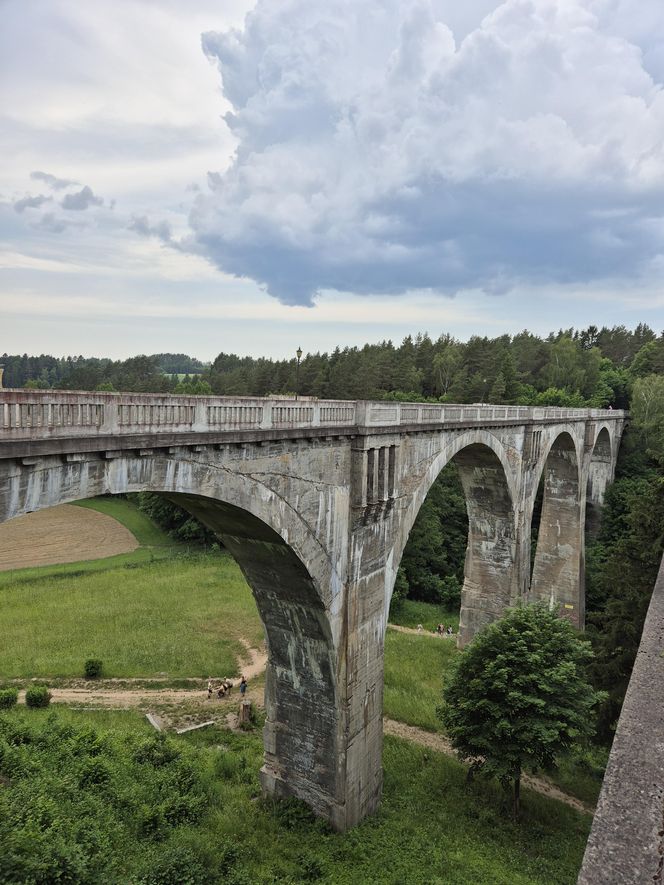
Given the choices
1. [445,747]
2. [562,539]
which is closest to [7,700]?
[445,747]

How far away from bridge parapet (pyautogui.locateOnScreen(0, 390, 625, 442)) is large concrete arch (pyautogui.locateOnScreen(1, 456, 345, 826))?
27.4 inches

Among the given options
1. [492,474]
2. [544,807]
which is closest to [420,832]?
[544,807]

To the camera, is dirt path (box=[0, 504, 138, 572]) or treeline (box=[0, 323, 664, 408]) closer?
dirt path (box=[0, 504, 138, 572])

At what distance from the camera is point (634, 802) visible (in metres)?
4.66

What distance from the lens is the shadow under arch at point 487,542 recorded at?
86.3 feet

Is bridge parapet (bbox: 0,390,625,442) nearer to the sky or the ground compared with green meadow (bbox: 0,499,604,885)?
nearer to the sky

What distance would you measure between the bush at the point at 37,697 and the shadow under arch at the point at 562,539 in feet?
95.0

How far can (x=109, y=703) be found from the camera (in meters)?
20.7

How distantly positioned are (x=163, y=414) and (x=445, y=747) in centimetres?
1671

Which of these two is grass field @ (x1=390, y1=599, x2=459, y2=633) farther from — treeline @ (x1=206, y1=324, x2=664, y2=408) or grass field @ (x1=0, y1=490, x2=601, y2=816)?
treeline @ (x1=206, y1=324, x2=664, y2=408)

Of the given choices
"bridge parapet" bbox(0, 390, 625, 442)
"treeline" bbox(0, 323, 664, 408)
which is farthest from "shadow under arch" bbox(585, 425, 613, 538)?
"bridge parapet" bbox(0, 390, 625, 442)

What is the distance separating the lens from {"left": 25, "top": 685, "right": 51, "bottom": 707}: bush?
64.5ft

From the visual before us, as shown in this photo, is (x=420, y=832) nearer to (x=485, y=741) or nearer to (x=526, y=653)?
(x=485, y=741)

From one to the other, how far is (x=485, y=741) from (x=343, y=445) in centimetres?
915
